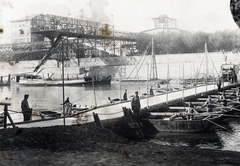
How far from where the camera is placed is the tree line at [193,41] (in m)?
57.2

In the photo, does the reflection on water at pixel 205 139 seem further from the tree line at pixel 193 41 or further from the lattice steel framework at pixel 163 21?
the tree line at pixel 193 41

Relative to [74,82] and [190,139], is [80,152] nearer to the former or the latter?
[190,139]

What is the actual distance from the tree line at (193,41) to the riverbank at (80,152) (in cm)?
4554

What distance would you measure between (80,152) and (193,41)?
53508 mm

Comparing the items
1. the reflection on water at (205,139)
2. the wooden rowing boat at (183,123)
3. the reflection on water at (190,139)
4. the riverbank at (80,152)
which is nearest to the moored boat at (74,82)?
the wooden rowing boat at (183,123)

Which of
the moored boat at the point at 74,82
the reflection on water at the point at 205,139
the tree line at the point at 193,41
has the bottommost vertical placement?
the reflection on water at the point at 205,139

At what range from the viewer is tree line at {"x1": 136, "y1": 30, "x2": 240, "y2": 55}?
57.2 metres

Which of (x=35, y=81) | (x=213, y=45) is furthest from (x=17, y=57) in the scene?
(x=213, y=45)

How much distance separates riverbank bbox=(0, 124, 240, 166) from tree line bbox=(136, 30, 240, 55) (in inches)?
1793

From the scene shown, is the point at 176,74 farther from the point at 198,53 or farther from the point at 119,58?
the point at 119,58

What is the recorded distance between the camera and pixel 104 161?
847 cm

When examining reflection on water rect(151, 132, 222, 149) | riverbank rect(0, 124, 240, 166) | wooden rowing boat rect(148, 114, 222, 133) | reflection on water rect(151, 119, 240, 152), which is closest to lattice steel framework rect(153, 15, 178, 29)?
wooden rowing boat rect(148, 114, 222, 133)

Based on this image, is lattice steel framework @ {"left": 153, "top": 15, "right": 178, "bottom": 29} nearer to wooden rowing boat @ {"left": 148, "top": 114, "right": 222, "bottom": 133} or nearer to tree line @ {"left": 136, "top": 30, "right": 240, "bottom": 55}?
tree line @ {"left": 136, "top": 30, "right": 240, "bottom": 55}

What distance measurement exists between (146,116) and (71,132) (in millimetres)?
9770
